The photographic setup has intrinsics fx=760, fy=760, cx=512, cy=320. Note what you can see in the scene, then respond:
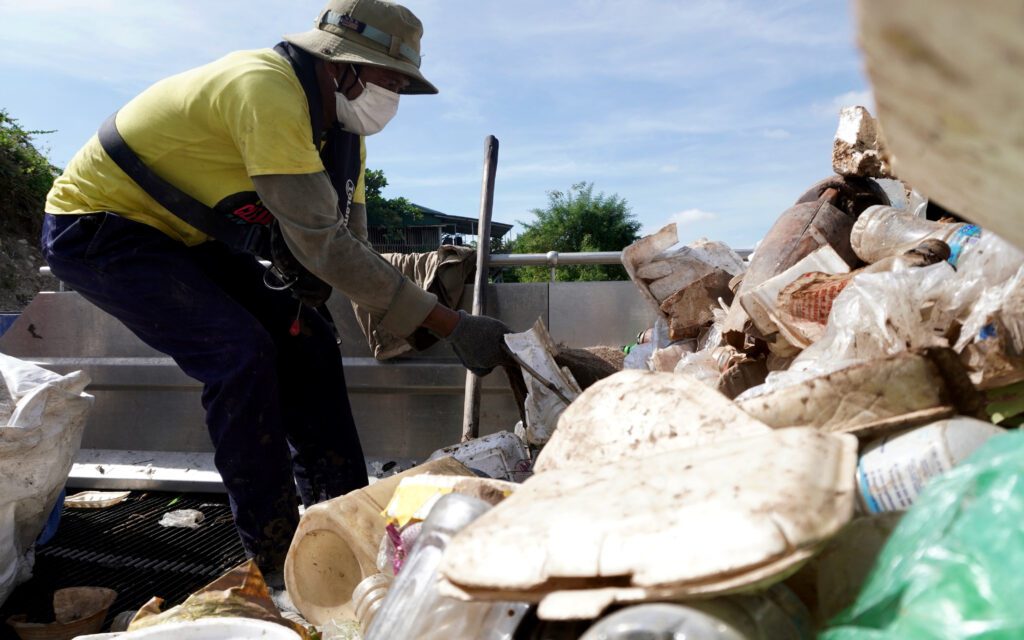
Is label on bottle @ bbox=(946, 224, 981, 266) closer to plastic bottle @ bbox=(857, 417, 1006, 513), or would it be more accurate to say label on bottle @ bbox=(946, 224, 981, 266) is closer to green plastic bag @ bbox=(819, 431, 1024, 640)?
plastic bottle @ bbox=(857, 417, 1006, 513)

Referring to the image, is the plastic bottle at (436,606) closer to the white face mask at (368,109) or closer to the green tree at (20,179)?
the white face mask at (368,109)

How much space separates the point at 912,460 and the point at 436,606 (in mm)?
788

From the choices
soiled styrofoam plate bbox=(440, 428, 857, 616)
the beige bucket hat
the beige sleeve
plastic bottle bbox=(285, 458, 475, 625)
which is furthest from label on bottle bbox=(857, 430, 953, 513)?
the beige bucket hat

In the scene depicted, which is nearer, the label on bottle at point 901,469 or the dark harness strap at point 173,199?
the label on bottle at point 901,469

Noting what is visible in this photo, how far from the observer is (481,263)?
3596 mm

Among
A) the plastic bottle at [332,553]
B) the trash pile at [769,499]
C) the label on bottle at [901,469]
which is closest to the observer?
the trash pile at [769,499]

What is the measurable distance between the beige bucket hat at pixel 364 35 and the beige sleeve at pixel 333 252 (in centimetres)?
49

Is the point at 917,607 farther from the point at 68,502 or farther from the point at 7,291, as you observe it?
the point at 7,291

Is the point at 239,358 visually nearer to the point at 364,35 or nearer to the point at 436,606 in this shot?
the point at 364,35

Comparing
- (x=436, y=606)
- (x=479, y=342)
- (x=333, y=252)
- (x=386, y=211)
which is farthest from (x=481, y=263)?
(x=386, y=211)

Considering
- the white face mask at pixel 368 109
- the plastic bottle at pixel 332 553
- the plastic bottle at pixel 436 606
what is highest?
the white face mask at pixel 368 109

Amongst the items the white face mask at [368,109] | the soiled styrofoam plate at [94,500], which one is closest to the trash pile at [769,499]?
the white face mask at [368,109]

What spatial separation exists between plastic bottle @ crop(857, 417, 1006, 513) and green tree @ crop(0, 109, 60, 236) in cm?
1856

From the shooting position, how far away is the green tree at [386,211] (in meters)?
34.6
